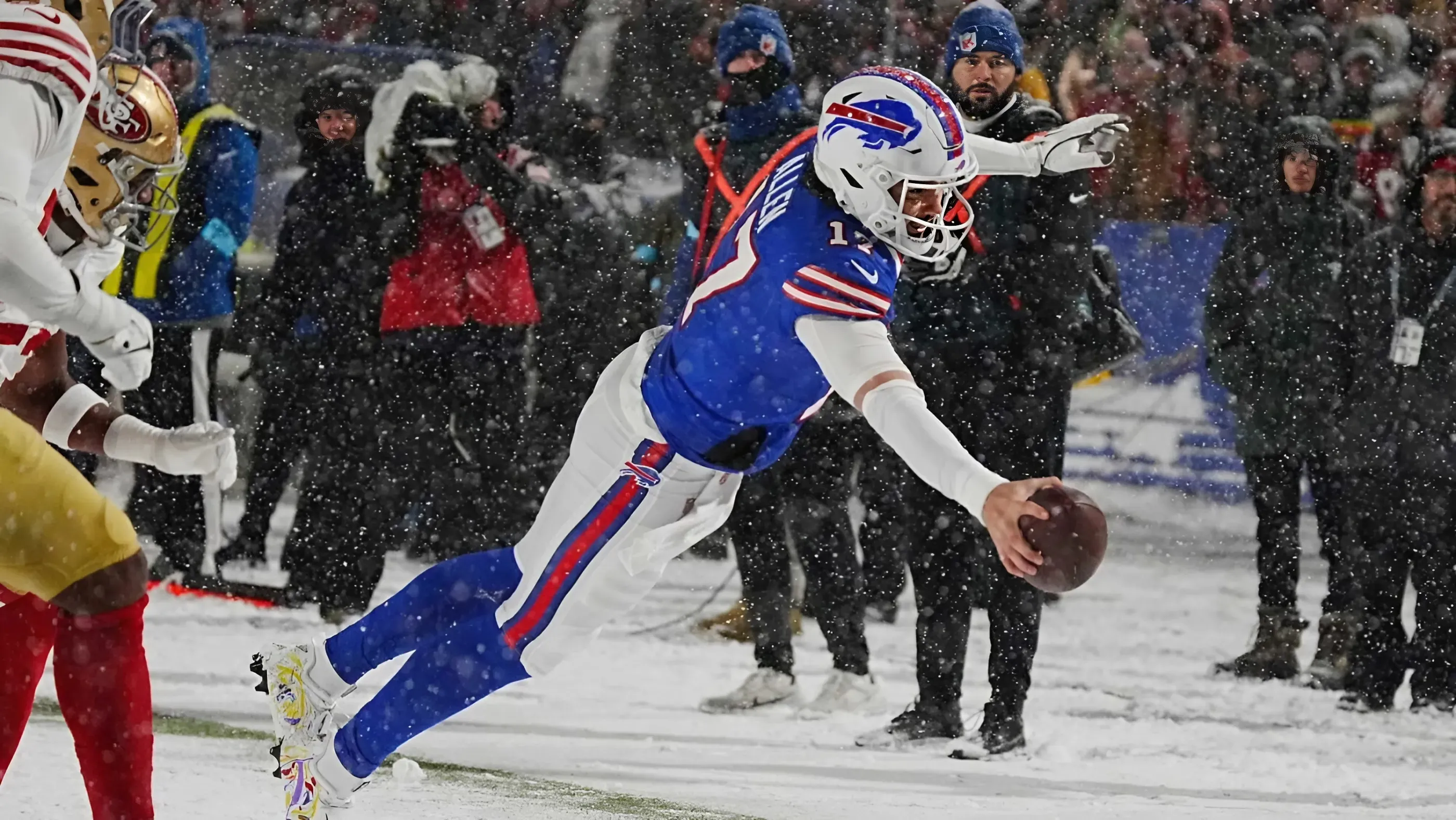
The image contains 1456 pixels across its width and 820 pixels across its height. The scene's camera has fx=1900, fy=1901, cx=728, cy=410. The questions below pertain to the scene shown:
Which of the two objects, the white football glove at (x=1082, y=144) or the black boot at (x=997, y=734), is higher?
the white football glove at (x=1082, y=144)

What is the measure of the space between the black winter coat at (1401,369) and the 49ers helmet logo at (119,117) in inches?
176

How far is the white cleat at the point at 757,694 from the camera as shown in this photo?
6375 mm

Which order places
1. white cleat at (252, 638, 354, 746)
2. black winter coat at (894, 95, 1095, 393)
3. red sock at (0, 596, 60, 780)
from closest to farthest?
1. red sock at (0, 596, 60, 780)
2. white cleat at (252, 638, 354, 746)
3. black winter coat at (894, 95, 1095, 393)

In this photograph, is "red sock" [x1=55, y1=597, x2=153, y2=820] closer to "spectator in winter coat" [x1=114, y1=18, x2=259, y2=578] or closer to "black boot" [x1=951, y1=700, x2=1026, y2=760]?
"black boot" [x1=951, y1=700, x2=1026, y2=760]

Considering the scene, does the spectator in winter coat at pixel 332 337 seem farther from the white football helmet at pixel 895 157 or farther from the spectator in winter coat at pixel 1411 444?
the white football helmet at pixel 895 157

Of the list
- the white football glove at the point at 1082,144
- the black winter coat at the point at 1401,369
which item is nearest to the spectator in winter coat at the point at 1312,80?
the black winter coat at the point at 1401,369

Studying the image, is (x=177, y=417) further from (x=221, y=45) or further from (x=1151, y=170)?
(x=1151, y=170)

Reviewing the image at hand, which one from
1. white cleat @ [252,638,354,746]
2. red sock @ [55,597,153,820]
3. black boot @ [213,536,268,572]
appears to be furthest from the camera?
black boot @ [213,536,268,572]

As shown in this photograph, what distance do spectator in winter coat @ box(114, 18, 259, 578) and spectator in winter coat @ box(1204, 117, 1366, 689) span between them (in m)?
3.95

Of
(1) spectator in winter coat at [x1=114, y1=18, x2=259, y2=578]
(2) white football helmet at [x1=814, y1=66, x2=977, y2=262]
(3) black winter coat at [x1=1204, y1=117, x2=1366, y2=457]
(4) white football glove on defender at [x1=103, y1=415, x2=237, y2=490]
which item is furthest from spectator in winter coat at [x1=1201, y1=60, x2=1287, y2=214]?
(4) white football glove on defender at [x1=103, y1=415, x2=237, y2=490]

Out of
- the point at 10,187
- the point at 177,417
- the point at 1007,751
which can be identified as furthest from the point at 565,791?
the point at 177,417

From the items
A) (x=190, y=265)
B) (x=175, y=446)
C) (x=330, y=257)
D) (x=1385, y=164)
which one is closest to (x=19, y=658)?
(x=175, y=446)

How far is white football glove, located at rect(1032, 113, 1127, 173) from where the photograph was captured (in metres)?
4.53

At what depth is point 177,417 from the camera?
7711 mm
